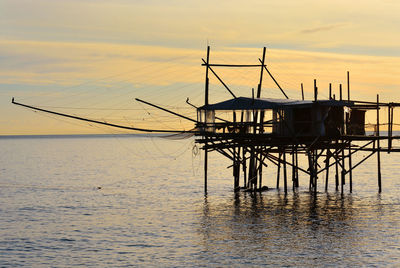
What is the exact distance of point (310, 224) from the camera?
35781 mm

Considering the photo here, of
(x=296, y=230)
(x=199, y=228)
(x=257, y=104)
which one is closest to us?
(x=296, y=230)

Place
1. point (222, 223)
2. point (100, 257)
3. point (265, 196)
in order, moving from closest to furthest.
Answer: point (100, 257) → point (222, 223) → point (265, 196)

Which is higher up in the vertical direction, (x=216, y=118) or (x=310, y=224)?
(x=216, y=118)

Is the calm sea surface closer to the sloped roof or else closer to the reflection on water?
the reflection on water

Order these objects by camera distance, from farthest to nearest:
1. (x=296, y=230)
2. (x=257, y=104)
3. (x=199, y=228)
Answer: (x=257, y=104) < (x=199, y=228) < (x=296, y=230)

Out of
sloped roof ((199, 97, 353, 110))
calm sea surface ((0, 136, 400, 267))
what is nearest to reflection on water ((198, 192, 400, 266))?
calm sea surface ((0, 136, 400, 267))

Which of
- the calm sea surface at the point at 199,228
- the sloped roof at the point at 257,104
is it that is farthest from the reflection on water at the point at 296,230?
the sloped roof at the point at 257,104

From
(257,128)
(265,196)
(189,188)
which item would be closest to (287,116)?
(257,128)

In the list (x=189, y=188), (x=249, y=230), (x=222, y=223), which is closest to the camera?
(x=249, y=230)

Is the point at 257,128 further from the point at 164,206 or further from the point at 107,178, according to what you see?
the point at 107,178

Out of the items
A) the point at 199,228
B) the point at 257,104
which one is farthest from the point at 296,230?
the point at 257,104

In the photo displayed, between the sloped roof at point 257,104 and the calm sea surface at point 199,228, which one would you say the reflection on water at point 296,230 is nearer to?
the calm sea surface at point 199,228

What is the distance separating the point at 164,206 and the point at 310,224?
42.7 ft

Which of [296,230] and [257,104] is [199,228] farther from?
[257,104]
